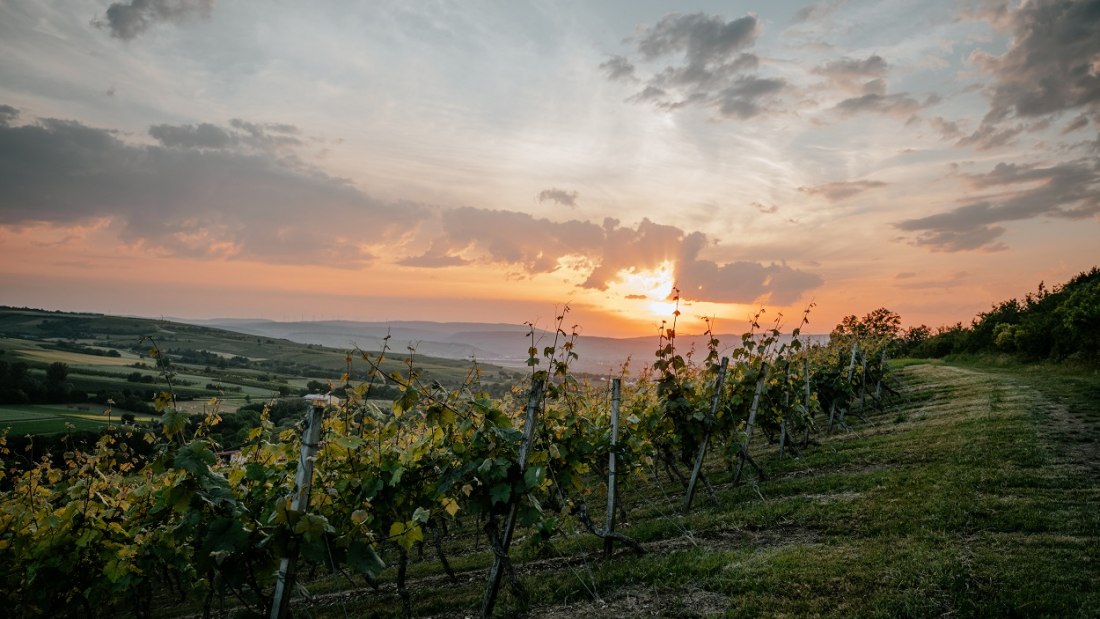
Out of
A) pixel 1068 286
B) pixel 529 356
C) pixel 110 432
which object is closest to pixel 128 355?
pixel 110 432

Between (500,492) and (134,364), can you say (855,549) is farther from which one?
(134,364)

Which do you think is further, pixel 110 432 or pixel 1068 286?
pixel 1068 286

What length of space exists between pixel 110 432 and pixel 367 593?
17.1 ft

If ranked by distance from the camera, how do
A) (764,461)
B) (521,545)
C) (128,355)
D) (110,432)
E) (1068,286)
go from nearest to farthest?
(110,432), (521,545), (764,461), (1068,286), (128,355)

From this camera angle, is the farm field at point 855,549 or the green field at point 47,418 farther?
the green field at point 47,418

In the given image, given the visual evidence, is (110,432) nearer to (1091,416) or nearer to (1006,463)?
(1006,463)

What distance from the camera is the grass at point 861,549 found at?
538cm

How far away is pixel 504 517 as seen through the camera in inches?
289

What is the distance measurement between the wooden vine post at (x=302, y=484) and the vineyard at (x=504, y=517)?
0.02 metres

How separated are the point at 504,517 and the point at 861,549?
182 inches

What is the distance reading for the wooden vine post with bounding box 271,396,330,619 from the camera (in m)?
3.98

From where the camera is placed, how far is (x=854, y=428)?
18062 millimetres

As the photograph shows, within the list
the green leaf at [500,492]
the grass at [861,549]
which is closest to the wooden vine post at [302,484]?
the green leaf at [500,492]

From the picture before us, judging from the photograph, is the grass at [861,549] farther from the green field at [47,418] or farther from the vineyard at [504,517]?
the green field at [47,418]
